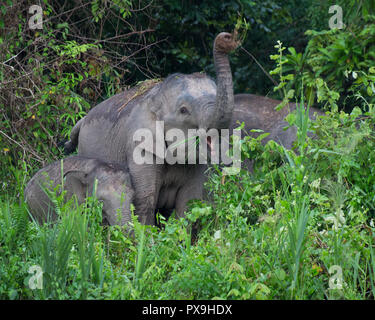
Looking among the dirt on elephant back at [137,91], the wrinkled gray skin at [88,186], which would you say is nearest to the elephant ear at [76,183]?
the wrinkled gray skin at [88,186]

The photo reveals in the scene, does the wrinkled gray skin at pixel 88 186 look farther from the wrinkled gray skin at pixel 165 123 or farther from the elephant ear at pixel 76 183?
the wrinkled gray skin at pixel 165 123

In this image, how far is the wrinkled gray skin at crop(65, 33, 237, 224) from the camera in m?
5.18

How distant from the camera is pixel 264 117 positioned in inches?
249

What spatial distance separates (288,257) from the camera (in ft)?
12.5

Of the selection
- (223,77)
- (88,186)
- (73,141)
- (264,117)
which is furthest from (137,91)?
(223,77)

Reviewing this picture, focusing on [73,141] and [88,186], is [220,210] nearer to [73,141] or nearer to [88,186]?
[88,186]

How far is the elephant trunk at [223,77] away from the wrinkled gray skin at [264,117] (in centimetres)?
100

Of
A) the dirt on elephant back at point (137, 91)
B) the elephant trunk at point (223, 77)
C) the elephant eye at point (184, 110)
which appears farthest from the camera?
the dirt on elephant back at point (137, 91)

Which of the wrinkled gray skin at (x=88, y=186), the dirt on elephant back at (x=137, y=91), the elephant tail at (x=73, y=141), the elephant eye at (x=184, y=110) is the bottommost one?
the wrinkled gray skin at (x=88, y=186)

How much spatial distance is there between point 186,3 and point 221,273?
5165 mm

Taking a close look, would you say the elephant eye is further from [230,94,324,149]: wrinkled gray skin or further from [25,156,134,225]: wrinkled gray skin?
[230,94,324,149]: wrinkled gray skin

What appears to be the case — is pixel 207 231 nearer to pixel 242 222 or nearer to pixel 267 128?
pixel 242 222

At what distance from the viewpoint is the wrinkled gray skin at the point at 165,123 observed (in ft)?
17.0

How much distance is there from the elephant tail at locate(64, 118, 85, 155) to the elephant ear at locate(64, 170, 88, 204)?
0.74 metres
